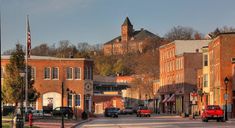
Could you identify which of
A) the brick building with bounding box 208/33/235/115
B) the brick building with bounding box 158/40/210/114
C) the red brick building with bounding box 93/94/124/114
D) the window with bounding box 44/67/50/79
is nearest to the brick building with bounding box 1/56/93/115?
the window with bounding box 44/67/50/79

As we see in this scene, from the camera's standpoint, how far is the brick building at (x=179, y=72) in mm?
116000

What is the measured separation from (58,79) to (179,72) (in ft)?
102

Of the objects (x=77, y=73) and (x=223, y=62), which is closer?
(x=223, y=62)

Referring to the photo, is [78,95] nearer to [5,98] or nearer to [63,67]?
[63,67]

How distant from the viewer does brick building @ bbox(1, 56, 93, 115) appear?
97.1 meters

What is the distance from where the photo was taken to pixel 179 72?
121 m

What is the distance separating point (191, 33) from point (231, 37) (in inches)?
3570

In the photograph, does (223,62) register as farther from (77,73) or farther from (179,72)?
(179,72)

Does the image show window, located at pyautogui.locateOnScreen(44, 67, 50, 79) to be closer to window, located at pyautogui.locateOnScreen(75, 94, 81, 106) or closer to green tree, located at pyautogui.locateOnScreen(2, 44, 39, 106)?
window, located at pyautogui.locateOnScreen(75, 94, 81, 106)

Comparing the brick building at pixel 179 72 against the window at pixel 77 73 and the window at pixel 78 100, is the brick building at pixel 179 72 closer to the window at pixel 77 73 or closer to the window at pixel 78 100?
the window at pixel 78 100

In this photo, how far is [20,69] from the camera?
62.7 metres

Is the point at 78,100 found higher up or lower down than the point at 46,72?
lower down

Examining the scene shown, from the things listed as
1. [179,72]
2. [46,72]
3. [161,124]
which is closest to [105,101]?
[179,72]

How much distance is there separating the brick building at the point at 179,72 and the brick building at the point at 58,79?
1950 centimetres
